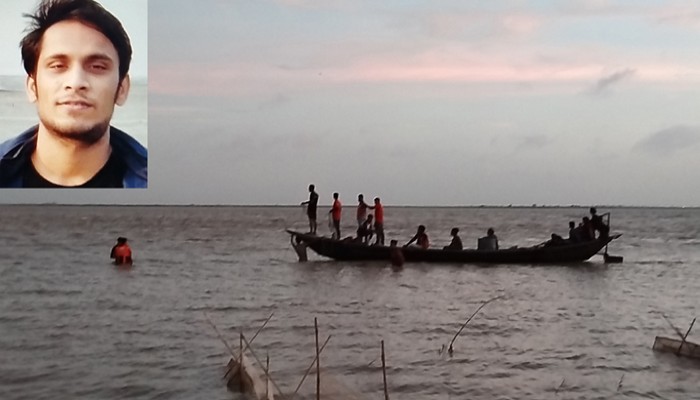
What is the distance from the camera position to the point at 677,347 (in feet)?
38.1

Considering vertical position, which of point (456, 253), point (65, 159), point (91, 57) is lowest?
point (456, 253)

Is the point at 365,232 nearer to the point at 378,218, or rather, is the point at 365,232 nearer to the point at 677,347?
the point at 378,218

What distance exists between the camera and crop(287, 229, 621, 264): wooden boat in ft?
80.4

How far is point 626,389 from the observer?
10.1 metres

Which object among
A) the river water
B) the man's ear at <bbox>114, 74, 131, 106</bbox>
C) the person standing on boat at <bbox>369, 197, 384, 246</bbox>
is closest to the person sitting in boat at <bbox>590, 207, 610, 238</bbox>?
the river water

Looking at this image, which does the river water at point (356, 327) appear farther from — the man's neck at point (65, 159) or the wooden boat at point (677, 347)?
the man's neck at point (65, 159)

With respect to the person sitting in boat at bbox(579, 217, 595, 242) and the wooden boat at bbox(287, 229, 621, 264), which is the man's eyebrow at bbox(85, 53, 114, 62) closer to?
the wooden boat at bbox(287, 229, 621, 264)

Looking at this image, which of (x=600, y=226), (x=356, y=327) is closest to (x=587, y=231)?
(x=600, y=226)

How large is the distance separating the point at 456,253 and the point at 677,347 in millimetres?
12732

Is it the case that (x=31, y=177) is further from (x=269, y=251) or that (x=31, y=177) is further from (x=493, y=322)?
(x=269, y=251)

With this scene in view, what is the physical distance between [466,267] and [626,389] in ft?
47.8

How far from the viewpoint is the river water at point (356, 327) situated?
33.1 feet

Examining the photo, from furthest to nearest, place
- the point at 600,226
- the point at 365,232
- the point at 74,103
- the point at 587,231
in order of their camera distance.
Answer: the point at 587,231
the point at 600,226
the point at 365,232
the point at 74,103

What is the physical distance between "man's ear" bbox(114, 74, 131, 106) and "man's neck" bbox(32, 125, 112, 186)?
311 mm
